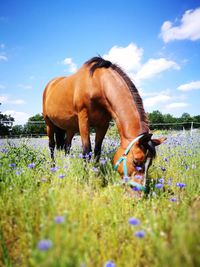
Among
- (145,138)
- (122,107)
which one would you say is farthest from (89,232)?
(122,107)

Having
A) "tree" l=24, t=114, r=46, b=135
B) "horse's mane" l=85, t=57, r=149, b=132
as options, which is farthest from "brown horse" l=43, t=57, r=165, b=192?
"tree" l=24, t=114, r=46, b=135

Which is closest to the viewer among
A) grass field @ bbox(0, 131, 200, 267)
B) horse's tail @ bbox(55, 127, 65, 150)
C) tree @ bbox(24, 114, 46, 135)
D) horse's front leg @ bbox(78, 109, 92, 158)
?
grass field @ bbox(0, 131, 200, 267)

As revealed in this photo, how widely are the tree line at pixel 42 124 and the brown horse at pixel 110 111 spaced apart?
74 centimetres

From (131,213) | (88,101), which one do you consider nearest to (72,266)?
(131,213)

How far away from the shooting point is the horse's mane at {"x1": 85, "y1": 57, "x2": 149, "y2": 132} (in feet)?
10.2

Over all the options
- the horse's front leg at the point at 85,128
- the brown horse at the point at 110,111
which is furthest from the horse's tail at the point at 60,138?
the horse's front leg at the point at 85,128

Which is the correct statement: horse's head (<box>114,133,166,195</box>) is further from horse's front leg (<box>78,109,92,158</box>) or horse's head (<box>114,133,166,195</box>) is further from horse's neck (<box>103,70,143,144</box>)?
horse's front leg (<box>78,109,92,158</box>)

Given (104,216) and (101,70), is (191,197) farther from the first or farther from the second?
(101,70)

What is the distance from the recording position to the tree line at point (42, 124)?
16.2m

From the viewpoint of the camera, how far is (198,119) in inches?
3024

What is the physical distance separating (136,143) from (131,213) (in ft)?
3.18

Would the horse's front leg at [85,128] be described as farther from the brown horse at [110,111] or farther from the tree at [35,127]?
the tree at [35,127]

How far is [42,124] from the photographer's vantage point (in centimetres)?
2298

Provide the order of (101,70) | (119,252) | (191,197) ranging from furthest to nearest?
(101,70), (191,197), (119,252)
